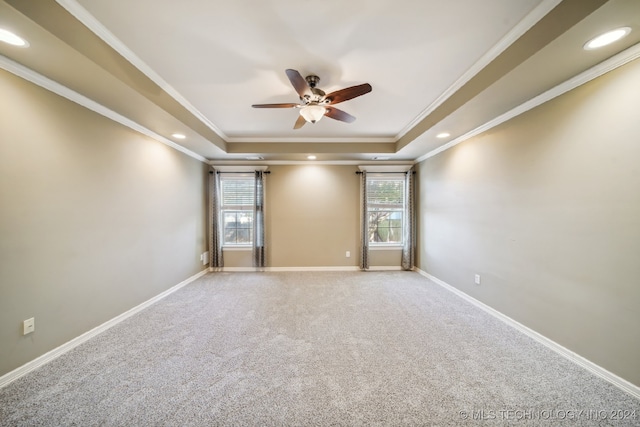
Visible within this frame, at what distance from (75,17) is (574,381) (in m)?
4.24

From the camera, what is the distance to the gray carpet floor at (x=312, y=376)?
1.38 meters

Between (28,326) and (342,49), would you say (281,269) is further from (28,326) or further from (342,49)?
(342,49)

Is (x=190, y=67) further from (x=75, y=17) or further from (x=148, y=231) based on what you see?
(x=148, y=231)

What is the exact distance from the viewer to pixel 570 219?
1.93 metres

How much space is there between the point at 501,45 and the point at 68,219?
12.9ft

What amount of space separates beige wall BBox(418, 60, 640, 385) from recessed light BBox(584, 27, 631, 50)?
12.7 inches

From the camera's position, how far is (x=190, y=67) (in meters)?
2.07

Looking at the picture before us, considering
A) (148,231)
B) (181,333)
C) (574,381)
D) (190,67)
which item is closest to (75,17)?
(190,67)

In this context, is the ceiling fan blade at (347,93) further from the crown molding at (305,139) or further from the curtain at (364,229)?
the curtain at (364,229)

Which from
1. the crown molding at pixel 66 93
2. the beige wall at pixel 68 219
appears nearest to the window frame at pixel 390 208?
the beige wall at pixel 68 219

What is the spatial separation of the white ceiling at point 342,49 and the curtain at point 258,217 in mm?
1904

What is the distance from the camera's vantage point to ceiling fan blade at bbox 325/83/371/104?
1.95 meters

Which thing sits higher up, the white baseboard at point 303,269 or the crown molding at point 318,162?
the crown molding at point 318,162

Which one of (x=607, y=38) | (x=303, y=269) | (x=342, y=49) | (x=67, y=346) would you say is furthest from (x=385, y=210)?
(x=67, y=346)
